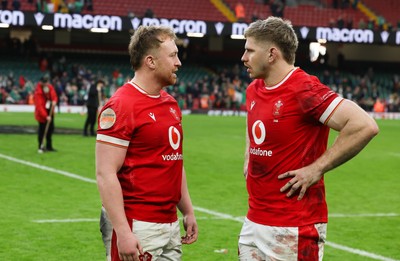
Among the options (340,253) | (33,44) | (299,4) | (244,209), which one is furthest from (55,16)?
(340,253)

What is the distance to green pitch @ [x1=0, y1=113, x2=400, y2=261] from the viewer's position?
32.0 feet

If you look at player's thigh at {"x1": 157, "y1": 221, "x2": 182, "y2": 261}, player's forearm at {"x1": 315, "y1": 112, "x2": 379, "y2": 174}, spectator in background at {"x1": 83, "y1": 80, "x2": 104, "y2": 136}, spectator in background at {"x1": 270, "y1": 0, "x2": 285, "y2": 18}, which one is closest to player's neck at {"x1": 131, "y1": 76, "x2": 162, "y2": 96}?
player's thigh at {"x1": 157, "y1": 221, "x2": 182, "y2": 261}

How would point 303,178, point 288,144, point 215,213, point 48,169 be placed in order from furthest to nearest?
point 48,169 < point 215,213 < point 288,144 < point 303,178

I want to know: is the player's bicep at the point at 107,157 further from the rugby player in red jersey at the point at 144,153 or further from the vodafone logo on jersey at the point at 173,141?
the vodafone logo on jersey at the point at 173,141

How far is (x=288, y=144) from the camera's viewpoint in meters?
5.12

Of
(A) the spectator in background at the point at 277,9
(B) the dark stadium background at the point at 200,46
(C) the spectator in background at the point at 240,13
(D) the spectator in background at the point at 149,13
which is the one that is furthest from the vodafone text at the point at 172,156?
(A) the spectator in background at the point at 277,9

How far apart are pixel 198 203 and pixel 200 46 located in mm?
40691

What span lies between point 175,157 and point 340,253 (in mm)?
5076

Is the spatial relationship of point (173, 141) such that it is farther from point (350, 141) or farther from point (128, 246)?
point (350, 141)

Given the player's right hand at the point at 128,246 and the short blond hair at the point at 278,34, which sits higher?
the short blond hair at the point at 278,34

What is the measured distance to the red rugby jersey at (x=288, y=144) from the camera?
509 cm

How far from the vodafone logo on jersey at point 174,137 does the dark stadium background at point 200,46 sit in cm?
3602

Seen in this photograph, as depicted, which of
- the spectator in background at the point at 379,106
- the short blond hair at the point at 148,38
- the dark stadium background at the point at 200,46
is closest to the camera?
the short blond hair at the point at 148,38

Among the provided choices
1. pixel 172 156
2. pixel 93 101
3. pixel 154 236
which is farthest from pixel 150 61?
pixel 93 101
